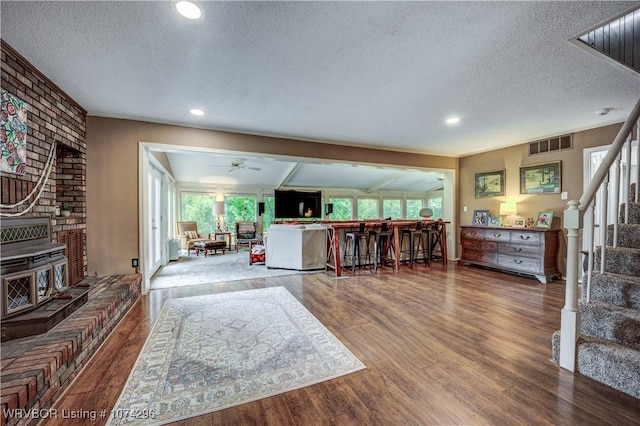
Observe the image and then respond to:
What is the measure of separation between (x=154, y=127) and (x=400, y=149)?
4483 mm

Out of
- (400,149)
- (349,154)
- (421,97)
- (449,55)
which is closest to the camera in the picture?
(449,55)

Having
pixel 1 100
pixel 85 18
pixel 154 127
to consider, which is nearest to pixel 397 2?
pixel 85 18

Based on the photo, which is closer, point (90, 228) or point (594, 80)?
point (594, 80)

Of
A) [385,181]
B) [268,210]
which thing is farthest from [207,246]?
[385,181]

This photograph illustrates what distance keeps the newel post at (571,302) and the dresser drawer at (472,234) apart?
3.58m

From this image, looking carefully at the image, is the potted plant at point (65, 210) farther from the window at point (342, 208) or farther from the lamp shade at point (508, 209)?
the window at point (342, 208)

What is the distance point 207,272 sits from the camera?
5.08m

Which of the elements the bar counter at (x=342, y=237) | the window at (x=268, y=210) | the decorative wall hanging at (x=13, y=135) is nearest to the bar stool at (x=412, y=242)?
the bar counter at (x=342, y=237)

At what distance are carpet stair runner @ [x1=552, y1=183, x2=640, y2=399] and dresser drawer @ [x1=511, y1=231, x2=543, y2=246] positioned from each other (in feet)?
7.90

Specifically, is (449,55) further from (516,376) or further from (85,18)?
(85,18)

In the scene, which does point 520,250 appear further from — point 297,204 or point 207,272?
point 297,204

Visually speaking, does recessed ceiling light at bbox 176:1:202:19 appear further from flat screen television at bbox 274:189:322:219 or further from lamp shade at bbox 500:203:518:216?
flat screen television at bbox 274:189:322:219

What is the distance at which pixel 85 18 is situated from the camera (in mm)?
1763

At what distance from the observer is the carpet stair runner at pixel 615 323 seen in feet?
5.35
